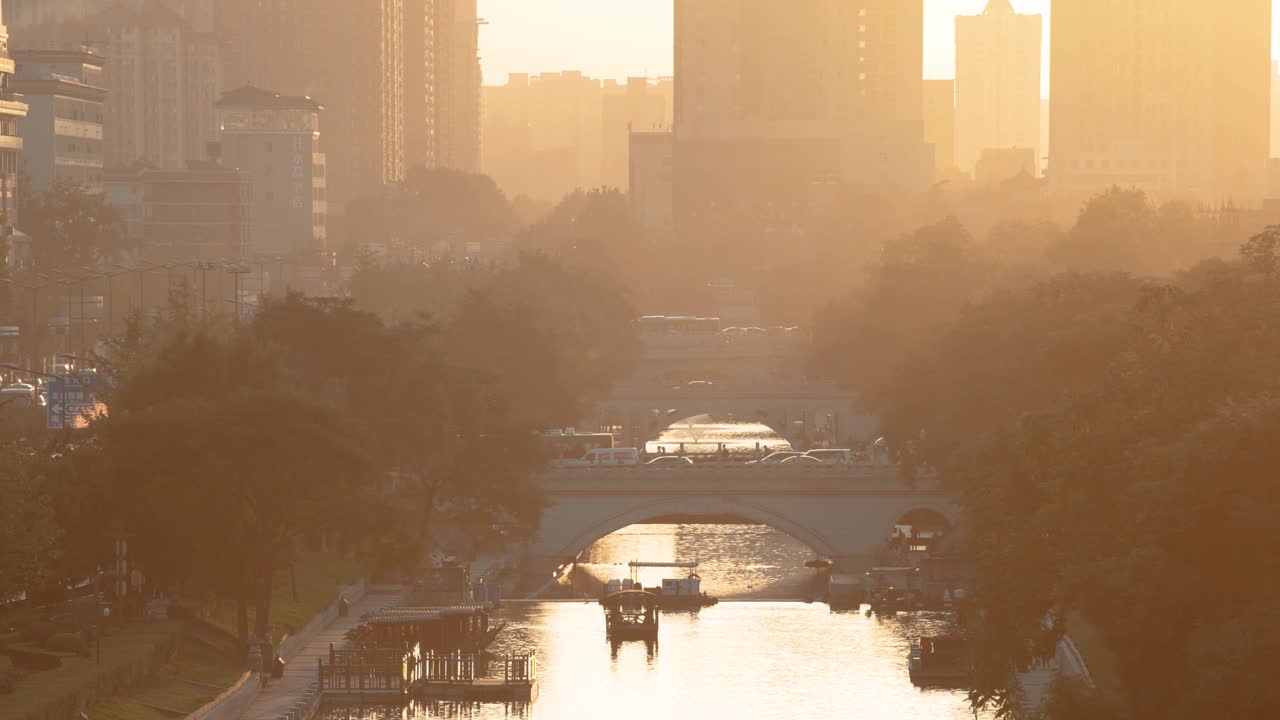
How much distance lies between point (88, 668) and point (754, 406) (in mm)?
93161

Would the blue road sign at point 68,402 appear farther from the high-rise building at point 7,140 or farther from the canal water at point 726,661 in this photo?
the high-rise building at point 7,140

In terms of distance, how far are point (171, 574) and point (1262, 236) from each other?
32397 millimetres

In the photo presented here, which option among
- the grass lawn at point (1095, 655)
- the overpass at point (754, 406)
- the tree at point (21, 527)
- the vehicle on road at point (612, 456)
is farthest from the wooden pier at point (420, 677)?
the overpass at point (754, 406)

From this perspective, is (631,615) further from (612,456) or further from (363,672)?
(612,456)

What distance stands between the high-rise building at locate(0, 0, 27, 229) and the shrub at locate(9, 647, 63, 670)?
104 metres

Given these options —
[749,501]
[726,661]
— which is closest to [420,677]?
[726,661]

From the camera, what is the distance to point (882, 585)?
106 metres

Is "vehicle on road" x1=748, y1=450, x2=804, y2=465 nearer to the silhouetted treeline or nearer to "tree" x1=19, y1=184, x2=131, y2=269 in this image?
the silhouetted treeline

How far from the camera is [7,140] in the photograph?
17650 centimetres

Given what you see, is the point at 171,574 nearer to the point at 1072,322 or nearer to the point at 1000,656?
the point at 1000,656

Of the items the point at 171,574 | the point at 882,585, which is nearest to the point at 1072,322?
the point at 882,585

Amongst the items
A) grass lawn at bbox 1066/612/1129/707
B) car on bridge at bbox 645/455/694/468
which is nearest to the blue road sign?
grass lawn at bbox 1066/612/1129/707

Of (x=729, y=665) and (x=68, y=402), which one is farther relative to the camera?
(x=729, y=665)

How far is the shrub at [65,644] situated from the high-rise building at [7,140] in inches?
4008
